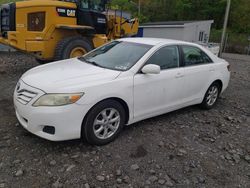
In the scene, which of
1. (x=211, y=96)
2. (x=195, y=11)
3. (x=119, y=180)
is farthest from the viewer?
(x=195, y=11)

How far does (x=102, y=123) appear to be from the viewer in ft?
10.9

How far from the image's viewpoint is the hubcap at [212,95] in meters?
4.98

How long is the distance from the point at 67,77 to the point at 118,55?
3.63 feet

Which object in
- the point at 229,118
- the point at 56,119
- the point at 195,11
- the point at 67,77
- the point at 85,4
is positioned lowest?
the point at 229,118

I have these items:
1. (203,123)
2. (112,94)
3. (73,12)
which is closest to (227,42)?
(73,12)

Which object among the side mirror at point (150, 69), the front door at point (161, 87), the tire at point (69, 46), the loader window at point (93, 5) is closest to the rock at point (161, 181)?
the front door at point (161, 87)

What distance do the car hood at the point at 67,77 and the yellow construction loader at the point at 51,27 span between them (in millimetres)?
3531

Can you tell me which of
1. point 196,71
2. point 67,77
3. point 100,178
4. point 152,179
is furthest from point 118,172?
point 196,71

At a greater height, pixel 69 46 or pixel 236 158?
pixel 69 46

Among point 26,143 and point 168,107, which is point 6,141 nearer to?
point 26,143

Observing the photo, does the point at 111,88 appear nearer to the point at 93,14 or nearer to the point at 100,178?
the point at 100,178

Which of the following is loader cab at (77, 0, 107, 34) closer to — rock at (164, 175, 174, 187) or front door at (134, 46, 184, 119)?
front door at (134, 46, 184, 119)

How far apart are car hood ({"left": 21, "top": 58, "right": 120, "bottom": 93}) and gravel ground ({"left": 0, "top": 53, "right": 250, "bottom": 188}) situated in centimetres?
86

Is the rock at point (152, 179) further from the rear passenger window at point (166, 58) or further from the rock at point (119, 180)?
the rear passenger window at point (166, 58)
